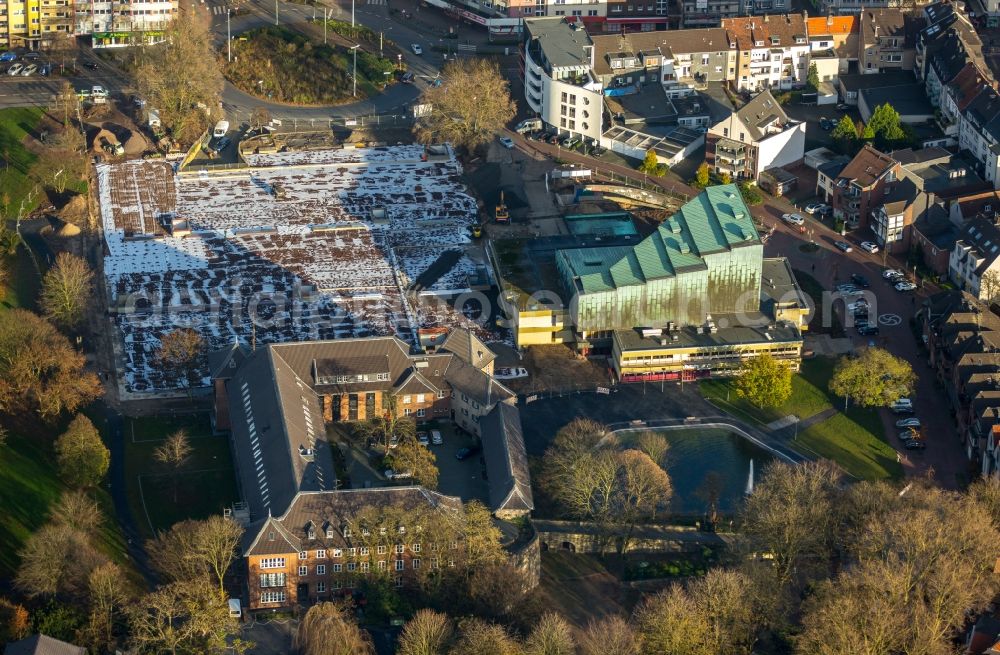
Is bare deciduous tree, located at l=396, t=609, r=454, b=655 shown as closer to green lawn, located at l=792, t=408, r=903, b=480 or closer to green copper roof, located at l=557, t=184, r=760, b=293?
green lawn, located at l=792, t=408, r=903, b=480

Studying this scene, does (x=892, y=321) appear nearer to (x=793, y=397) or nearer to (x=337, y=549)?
(x=793, y=397)

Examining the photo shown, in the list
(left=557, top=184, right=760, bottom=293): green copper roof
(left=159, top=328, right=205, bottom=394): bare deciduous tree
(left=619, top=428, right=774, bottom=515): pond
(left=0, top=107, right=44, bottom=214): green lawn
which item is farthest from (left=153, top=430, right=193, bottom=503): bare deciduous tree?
(left=0, top=107, right=44, bottom=214): green lawn

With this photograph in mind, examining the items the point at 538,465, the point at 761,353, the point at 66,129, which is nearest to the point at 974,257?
the point at 761,353

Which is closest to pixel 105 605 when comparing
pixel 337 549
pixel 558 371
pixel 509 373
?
pixel 337 549

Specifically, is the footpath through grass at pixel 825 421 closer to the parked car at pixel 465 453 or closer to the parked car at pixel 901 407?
the parked car at pixel 901 407

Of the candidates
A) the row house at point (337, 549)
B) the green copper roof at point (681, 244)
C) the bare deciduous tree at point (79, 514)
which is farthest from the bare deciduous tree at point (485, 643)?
the green copper roof at point (681, 244)

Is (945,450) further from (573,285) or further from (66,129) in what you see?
(66,129)

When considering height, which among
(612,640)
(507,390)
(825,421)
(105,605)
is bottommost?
(105,605)
